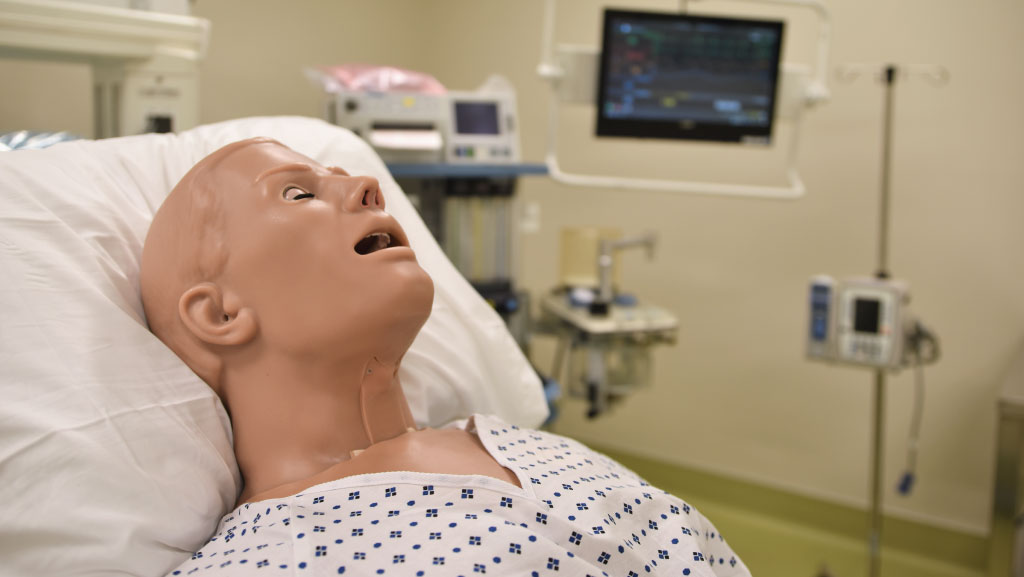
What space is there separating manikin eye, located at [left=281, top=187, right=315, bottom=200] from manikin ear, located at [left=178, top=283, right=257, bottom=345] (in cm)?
14

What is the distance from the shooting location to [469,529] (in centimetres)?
80

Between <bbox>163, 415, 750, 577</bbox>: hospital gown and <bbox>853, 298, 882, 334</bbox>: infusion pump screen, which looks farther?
<bbox>853, 298, 882, 334</bbox>: infusion pump screen

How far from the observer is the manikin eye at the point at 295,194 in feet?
3.13

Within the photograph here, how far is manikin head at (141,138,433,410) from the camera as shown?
0.92 metres

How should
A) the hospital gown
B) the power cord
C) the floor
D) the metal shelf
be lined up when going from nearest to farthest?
the hospital gown, the metal shelf, the power cord, the floor

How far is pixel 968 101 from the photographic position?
8.51 ft

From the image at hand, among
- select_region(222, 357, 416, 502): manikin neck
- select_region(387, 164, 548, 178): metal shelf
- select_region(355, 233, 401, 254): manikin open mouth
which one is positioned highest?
select_region(387, 164, 548, 178): metal shelf

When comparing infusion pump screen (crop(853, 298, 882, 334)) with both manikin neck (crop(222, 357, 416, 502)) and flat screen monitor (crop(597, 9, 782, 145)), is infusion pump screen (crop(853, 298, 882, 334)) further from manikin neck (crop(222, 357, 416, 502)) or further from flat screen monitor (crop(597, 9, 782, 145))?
manikin neck (crop(222, 357, 416, 502))

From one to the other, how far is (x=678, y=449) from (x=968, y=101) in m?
1.65

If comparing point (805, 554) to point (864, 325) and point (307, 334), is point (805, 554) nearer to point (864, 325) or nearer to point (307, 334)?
point (864, 325)

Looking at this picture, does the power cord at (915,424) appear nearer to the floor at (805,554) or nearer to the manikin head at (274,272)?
the floor at (805,554)

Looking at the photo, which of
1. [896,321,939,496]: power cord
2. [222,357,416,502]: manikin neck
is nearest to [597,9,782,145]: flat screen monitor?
[896,321,939,496]: power cord

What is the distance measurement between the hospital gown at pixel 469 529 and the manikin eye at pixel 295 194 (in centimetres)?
34

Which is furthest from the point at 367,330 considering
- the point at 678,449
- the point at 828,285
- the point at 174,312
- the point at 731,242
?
the point at 678,449
